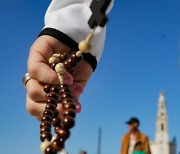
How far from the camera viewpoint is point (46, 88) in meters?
0.65

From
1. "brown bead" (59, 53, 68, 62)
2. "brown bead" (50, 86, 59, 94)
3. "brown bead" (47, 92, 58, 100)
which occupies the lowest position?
"brown bead" (47, 92, 58, 100)

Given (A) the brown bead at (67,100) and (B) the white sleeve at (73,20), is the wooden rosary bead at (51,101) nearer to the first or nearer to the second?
(A) the brown bead at (67,100)

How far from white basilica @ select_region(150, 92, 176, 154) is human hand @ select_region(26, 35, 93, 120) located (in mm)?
44386

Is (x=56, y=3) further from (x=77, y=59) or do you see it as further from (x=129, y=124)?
(x=129, y=124)

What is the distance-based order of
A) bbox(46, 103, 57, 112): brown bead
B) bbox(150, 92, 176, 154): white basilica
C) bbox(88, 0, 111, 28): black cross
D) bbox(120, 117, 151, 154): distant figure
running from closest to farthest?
bbox(88, 0, 111, 28): black cross, bbox(46, 103, 57, 112): brown bead, bbox(120, 117, 151, 154): distant figure, bbox(150, 92, 176, 154): white basilica

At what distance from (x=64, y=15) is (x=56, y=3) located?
43 mm

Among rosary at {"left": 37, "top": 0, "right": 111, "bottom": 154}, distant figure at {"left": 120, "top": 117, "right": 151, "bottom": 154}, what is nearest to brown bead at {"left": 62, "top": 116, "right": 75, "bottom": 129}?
rosary at {"left": 37, "top": 0, "right": 111, "bottom": 154}

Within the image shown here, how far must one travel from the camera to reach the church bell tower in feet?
146

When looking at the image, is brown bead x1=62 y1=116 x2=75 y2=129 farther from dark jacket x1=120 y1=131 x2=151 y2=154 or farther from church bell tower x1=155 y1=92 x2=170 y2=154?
church bell tower x1=155 y1=92 x2=170 y2=154

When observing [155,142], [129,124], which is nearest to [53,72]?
[129,124]

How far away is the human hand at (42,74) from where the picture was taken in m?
0.65

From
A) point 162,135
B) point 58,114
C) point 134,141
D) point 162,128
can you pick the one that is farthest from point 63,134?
point 162,135

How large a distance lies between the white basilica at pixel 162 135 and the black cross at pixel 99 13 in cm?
4455

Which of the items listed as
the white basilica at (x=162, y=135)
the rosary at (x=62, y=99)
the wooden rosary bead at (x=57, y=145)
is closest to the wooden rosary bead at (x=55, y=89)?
the rosary at (x=62, y=99)
